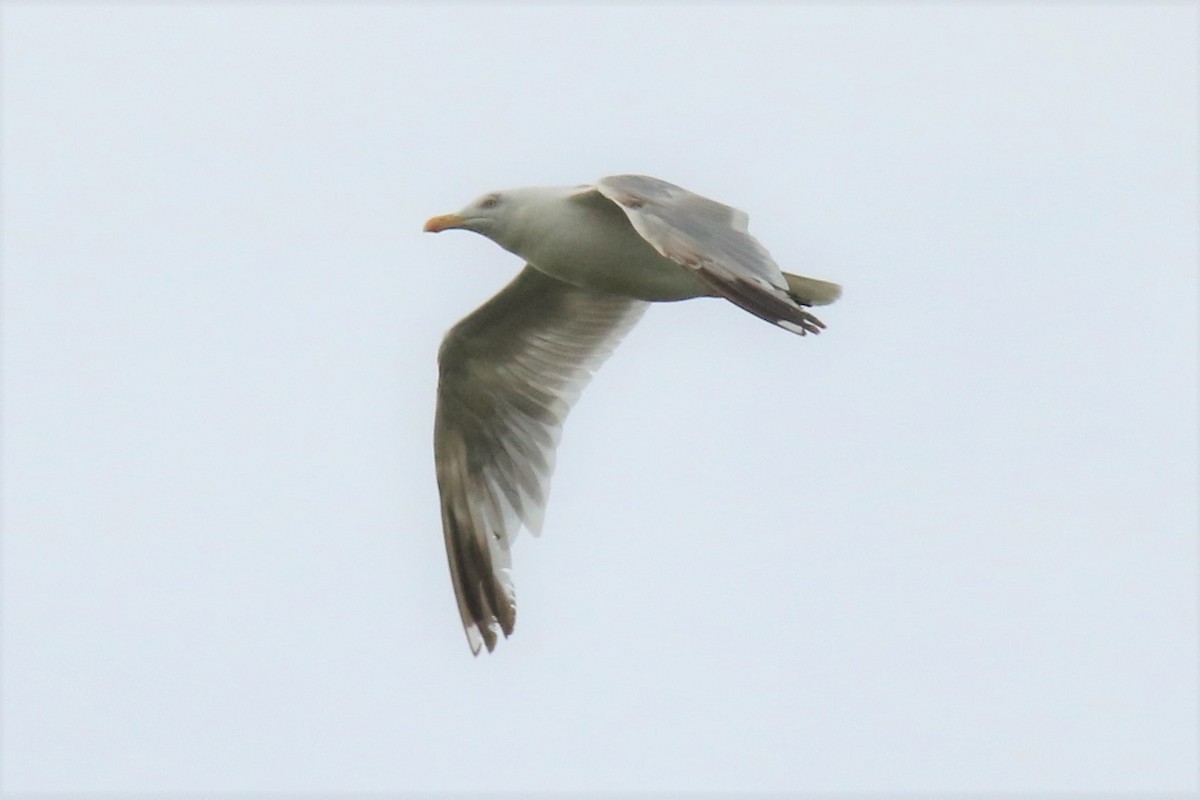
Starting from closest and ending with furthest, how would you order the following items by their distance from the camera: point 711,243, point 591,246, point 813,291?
point 711,243 → point 591,246 → point 813,291

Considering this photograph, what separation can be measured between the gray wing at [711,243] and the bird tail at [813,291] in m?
0.87

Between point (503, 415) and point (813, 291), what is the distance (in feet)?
6.25

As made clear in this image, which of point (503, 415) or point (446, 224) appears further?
point (503, 415)

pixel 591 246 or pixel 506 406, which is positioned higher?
pixel 591 246

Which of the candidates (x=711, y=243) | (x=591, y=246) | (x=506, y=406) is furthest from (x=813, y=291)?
(x=506, y=406)

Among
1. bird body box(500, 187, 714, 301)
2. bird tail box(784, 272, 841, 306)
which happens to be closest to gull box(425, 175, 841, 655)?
bird tail box(784, 272, 841, 306)

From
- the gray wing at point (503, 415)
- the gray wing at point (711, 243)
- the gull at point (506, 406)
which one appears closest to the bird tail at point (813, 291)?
the gull at point (506, 406)

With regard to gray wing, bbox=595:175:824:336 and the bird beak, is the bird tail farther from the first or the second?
the bird beak

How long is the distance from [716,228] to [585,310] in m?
2.04

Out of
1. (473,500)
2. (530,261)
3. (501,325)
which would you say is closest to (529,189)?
(530,261)

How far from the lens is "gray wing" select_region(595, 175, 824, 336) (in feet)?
27.9

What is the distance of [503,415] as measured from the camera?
11.3 m

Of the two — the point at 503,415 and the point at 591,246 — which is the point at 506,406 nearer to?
the point at 503,415

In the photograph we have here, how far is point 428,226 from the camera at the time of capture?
401 inches
